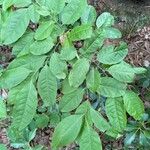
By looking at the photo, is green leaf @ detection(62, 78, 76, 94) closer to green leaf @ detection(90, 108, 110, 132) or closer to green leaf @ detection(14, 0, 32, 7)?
green leaf @ detection(90, 108, 110, 132)

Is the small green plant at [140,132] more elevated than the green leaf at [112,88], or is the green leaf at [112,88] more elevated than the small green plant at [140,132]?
the green leaf at [112,88]

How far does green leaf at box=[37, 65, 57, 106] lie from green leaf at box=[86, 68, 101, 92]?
14cm

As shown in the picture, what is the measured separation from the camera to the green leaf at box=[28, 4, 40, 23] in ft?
4.25

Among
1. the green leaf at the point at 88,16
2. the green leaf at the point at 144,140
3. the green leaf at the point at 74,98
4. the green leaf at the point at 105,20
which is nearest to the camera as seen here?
the green leaf at the point at 74,98

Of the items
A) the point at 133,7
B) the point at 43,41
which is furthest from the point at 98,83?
the point at 133,7

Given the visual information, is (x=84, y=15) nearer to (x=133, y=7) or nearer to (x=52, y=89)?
(x=52, y=89)

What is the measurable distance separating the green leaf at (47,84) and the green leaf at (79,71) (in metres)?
0.09

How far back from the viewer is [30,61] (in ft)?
4.20

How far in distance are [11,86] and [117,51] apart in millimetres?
438

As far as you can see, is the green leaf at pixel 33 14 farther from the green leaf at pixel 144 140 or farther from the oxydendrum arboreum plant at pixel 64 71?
the green leaf at pixel 144 140

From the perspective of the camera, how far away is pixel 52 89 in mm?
1268

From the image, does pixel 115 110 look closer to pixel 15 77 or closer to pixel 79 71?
pixel 79 71

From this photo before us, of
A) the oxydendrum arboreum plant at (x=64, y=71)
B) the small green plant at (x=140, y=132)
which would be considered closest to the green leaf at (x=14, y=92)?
the oxydendrum arboreum plant at (x=64, y=71)

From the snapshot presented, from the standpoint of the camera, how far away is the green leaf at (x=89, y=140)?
4.05 ft
